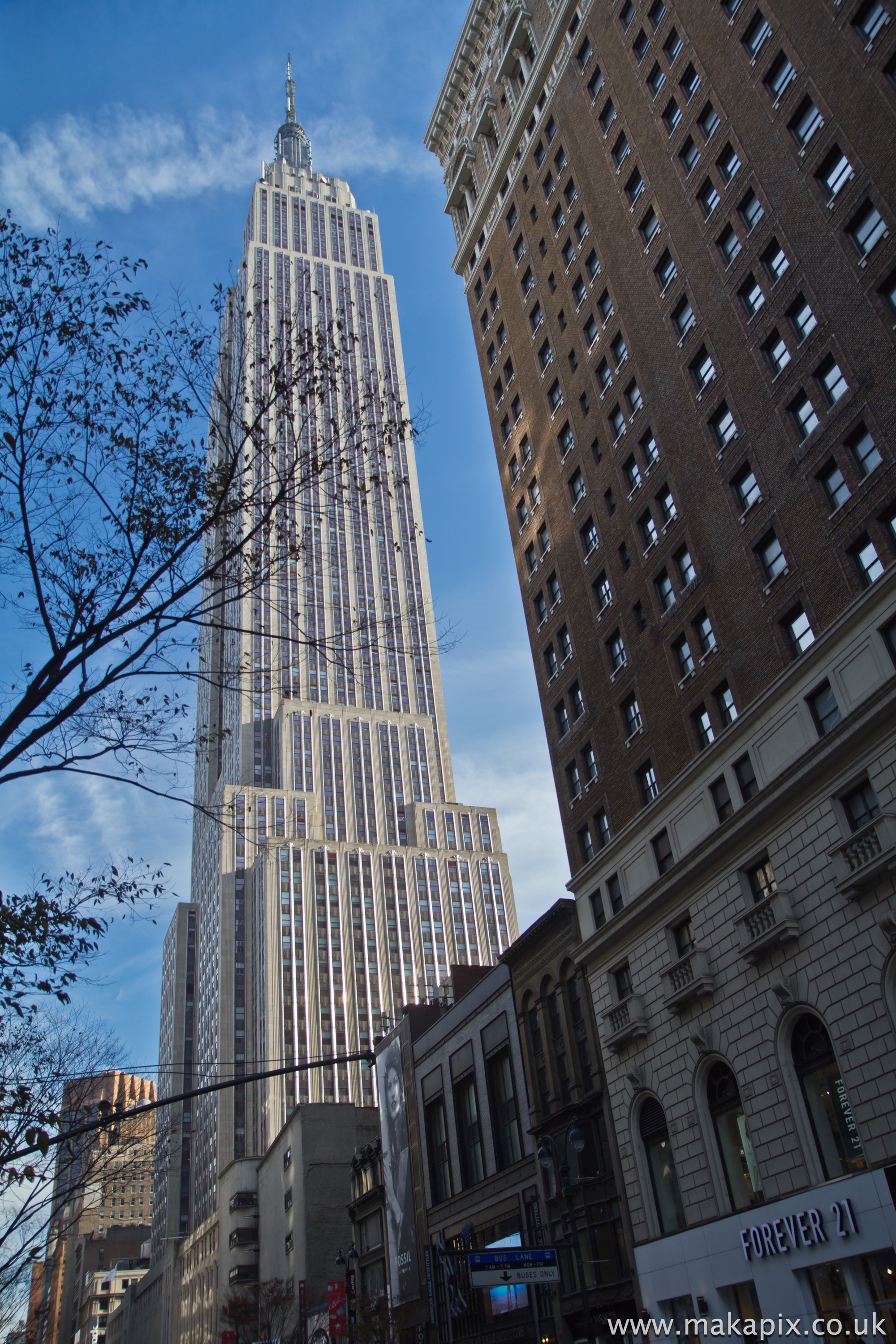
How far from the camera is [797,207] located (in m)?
34.6

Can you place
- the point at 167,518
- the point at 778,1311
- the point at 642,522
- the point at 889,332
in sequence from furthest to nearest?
the point at 642,522 → the point at 889,332 → the point at 778,1311 → the point at 167,518

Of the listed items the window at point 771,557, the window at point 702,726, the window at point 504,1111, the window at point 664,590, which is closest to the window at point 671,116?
the window at point 664,590

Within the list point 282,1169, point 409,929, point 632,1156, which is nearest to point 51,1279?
point 409,929

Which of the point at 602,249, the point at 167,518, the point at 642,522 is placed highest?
the point at 602,249

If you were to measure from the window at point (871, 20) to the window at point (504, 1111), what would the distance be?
40.1m

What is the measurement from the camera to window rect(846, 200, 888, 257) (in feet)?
101

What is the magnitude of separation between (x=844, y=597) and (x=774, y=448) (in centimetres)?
695

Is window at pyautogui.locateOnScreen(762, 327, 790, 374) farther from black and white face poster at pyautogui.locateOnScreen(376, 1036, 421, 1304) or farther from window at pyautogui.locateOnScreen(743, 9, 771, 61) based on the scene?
black and white face poster at pyautogui.locateOnScreen(376, 1036, 421, 1304)

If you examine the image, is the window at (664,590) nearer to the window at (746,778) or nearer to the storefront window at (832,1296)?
the window at (746,778)

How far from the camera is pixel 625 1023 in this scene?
3681cm

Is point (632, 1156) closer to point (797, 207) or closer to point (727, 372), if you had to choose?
point (727, 372)

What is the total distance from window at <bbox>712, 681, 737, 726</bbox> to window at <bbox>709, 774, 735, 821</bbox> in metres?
2.04

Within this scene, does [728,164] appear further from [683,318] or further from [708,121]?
[683,318]

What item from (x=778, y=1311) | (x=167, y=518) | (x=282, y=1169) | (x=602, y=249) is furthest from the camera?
(x=282, y=1169)
